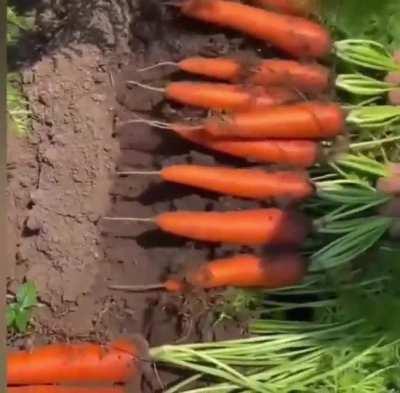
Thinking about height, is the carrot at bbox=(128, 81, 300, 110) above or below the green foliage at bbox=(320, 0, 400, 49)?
below

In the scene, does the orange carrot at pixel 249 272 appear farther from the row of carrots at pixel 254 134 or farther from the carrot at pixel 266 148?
the carrot at pixel 266 148

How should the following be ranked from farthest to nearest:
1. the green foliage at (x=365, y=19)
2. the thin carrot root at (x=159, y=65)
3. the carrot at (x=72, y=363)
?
the thin carrot root at (x=159, y=65), the carrot at (x=72, y=363), the green foliage at (x=365, y=19)

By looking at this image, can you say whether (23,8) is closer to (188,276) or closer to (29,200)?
(29,200)

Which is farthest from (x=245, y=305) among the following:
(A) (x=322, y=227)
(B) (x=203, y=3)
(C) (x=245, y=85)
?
(B) (x=203, y=3)

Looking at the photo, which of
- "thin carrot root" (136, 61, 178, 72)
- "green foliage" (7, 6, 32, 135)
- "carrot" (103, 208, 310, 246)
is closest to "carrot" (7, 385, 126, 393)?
"carrot" (103, 208, 310, 246)

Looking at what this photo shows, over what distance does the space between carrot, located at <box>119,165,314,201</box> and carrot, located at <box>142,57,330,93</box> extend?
15 cm

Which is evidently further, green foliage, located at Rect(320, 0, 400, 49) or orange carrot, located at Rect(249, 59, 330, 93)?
orange carrot, located at Rect(249, 59, 330, 93)

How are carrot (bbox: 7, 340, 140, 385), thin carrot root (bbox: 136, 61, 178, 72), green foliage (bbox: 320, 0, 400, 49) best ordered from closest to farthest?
green foliage (bbox: 320, 0, 400, 49) < carrot (bbox: 7, 340, 140, 385) < thin carrot root (bbox: 136, 61, 178, 72)

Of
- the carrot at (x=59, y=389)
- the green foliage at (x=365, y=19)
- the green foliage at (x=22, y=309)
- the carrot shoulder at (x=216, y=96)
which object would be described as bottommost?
the carrot at (x=59, y=389)

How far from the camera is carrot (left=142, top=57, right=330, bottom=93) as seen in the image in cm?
160

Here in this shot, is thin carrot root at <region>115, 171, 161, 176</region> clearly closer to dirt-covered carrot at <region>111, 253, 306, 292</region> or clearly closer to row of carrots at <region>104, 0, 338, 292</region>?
row of carrots at <region>104, 0, 338, 292</region>

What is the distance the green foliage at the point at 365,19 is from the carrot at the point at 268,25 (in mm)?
40

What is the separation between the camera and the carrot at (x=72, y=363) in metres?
1.50

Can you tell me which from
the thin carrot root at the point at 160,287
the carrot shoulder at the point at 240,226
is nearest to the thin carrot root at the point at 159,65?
the carrot shoulder at the point at 240,226
